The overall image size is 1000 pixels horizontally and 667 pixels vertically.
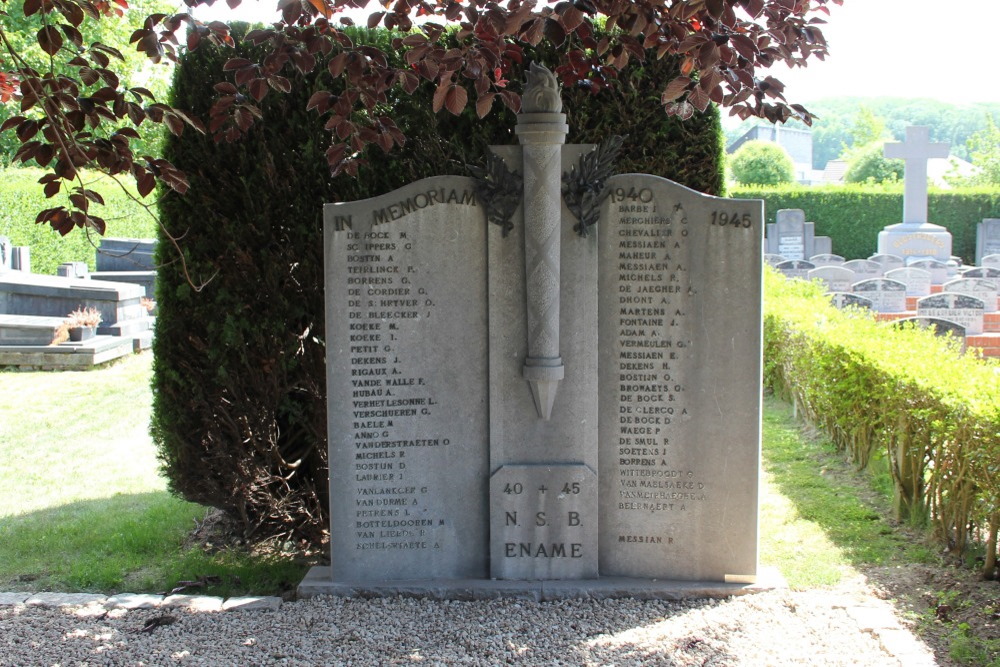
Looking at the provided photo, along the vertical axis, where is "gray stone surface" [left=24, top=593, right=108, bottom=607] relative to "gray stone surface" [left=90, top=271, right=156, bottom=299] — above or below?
below

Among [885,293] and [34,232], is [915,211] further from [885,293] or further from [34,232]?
[34,232]

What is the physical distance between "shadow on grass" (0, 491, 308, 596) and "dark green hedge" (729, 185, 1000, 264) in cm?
2696

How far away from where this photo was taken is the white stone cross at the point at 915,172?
2445cm

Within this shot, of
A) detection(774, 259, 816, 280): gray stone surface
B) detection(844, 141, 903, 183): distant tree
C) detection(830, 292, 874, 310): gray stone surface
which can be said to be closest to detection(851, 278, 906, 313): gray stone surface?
detection(830, 292, 874, 310): gray stone surface

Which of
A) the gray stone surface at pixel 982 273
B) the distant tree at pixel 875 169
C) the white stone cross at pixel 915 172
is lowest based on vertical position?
the gray stone surface at pixel 982 273

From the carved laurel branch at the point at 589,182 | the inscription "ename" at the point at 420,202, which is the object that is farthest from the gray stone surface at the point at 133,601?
the carved laurel branch at the point at 589,182

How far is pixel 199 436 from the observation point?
5328mm

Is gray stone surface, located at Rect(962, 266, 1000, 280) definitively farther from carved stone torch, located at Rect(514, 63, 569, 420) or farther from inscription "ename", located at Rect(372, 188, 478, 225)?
inscription "ename", located at Rect(372, 188, 478, 225)

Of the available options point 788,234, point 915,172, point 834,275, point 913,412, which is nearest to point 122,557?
point 913,412

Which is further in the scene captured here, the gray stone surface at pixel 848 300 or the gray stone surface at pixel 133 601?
the gray stone surface at pixel 848 300

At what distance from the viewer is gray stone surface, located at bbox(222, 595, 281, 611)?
4531mm

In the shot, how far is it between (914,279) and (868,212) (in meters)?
14.8

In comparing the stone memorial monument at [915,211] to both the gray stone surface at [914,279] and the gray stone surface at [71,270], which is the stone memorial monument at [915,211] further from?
the gray stone surface at [71,270]

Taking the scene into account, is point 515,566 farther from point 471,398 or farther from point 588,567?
point 471,398
